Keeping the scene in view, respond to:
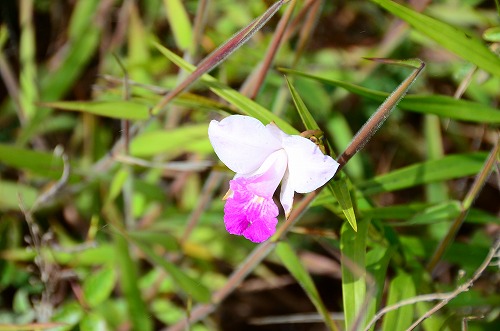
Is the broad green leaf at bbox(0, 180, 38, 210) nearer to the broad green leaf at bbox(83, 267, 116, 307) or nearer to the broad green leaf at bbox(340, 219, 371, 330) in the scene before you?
the broad green leaf at bbox(83, 267, 116, 307)

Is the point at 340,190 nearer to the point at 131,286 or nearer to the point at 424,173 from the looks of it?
the point at 424,173

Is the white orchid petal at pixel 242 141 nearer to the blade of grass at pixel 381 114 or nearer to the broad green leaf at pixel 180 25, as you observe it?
the blade of grass at pixel 381 114

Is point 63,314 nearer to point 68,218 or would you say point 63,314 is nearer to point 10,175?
point 68,218

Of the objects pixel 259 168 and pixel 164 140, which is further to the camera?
pixel 164 140

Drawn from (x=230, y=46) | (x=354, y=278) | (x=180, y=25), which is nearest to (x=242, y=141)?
(x=230, y=46)

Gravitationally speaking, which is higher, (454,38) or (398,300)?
(454,38)

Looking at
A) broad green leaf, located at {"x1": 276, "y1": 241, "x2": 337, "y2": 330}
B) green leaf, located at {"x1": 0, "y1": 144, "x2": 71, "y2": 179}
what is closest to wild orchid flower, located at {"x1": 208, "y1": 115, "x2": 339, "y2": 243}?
broad green leaf, located at {"x1": 276, "y1": 241, "x2": 337, "y2": 330}

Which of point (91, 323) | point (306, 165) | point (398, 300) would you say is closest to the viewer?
point (306, 165)
